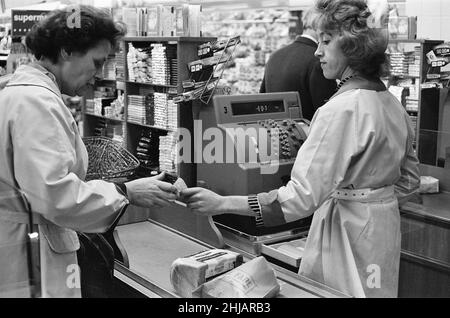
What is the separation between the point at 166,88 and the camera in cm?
487

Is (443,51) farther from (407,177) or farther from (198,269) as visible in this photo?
(198,269)

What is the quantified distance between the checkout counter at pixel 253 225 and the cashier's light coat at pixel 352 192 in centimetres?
37

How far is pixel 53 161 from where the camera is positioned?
1652 mm

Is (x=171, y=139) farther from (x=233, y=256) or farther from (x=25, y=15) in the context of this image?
(x=233, y=256)

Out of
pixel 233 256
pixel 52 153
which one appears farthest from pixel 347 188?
pixel 52 153

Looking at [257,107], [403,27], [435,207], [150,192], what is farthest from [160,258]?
[403,27]

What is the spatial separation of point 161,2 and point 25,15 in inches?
96.1

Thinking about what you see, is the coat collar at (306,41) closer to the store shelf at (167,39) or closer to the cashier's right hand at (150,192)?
the store shelf at (167,39)

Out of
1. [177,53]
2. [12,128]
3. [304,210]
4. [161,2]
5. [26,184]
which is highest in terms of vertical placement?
[161,2]

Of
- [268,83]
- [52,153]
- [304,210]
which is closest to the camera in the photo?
[52,153]

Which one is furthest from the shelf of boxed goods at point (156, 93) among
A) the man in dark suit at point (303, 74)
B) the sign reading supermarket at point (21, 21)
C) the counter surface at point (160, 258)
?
the sign reading supermarket at point (21, 21)

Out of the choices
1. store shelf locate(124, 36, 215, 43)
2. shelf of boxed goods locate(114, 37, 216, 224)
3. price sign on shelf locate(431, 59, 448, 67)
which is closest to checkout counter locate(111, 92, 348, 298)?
shelf of boxed goods locate(114, 37, 216, 224)

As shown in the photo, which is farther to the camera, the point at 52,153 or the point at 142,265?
the point at 142,265

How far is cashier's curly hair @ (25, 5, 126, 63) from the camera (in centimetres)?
186
